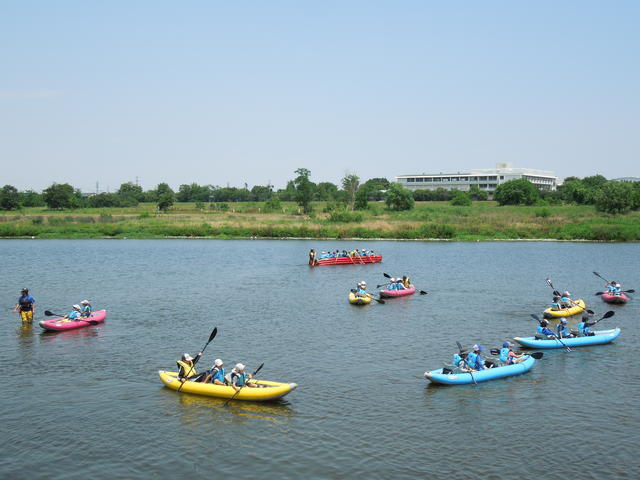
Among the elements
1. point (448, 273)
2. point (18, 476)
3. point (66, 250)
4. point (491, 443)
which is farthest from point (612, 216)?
point (18, 476)

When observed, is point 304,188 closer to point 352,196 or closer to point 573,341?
point 352,196

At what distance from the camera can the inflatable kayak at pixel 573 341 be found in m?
29.0

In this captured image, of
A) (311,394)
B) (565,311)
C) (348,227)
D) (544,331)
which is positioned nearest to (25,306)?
(311,394)

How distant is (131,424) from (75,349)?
10.2 m

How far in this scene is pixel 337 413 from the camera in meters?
20.9

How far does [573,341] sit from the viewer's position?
2975 centimetres

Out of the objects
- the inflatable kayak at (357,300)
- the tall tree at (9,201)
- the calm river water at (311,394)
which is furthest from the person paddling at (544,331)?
the tall tree at (9,201)

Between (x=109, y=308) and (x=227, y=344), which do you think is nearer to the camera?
(x=227, y=344)

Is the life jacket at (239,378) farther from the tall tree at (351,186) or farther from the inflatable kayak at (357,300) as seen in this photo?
the tall tree at (351,186)

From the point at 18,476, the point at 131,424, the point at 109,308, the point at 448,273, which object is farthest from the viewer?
the point at 448,273

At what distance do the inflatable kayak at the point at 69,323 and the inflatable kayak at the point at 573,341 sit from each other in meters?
21.9

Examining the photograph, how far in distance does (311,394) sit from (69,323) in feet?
52.9

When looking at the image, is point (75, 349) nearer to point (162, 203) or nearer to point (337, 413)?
point (337, 413)

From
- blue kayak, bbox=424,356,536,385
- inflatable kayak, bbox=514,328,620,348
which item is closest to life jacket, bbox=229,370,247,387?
blue kayak, bbox=424,356,536,385
